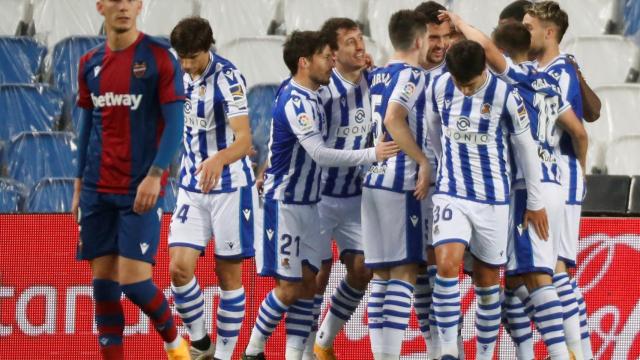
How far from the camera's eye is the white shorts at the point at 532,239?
7203 mm

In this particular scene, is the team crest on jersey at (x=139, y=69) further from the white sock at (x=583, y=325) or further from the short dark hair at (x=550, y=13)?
the white sock at (x=583, y=325)

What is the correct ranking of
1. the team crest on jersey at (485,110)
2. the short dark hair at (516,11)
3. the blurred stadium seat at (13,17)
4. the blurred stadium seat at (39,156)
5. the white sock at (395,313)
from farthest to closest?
the blurred stadium seat at (13,17) < the blurred stadium seat at (39,156) < the short dark hair at (516,11) < the white sock at (395,313) < the team crest on jersey at (485,110)

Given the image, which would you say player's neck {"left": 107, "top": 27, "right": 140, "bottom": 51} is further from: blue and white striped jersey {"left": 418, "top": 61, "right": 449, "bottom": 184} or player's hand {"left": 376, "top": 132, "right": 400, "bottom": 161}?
blue and white striped jersey {"left": 418, "top": 61, "right": 449, "bottom": 184}

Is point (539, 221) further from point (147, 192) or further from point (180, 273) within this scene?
→ point (147, 192)

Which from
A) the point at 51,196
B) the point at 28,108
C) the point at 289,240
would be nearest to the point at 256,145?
the point at 51,196

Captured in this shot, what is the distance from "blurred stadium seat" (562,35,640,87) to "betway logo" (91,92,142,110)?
501cm

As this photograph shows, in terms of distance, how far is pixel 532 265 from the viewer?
283 inches

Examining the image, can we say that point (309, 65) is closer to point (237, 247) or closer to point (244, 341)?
point (237, 247)

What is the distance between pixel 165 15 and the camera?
1116cm

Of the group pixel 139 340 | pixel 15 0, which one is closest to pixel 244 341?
pixel 139 340

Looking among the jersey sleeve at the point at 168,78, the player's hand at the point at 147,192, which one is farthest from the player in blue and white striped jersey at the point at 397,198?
the player's hand at the point at 147,192

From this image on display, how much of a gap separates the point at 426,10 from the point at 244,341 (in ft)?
7.82

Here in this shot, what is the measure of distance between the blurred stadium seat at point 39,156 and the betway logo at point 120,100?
3364 millimetres

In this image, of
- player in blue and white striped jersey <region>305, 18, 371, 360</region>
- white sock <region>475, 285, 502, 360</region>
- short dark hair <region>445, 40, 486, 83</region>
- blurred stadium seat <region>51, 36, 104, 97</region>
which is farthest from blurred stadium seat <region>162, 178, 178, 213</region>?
short dark hair <region>445, 40, 486, 83</region>
